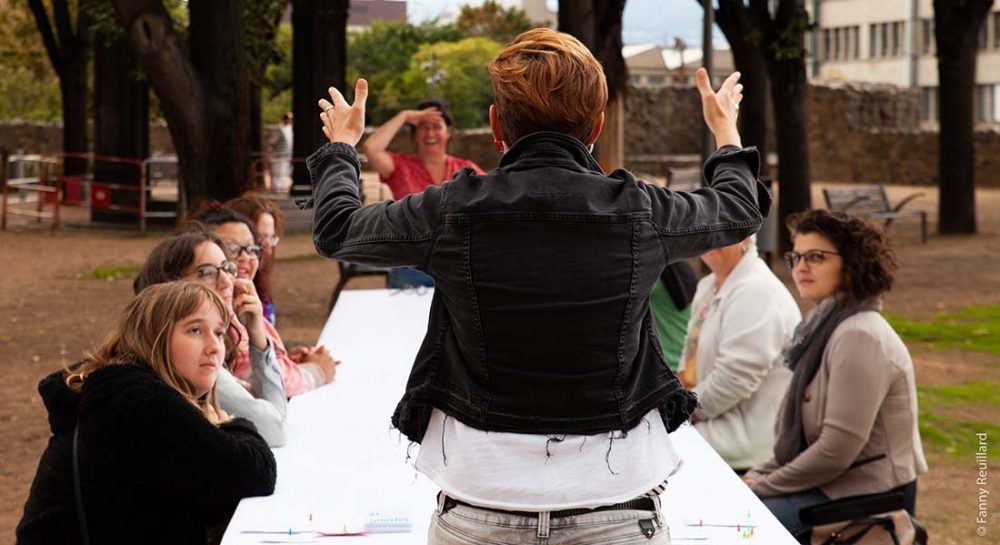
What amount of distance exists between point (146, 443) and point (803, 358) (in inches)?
83.5

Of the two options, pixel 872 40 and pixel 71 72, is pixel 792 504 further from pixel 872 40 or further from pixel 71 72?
pixel 872 40

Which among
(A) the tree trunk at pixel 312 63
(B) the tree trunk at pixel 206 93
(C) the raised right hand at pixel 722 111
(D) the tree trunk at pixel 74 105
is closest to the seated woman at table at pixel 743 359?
(C) the raised right hand at pixel 722 111

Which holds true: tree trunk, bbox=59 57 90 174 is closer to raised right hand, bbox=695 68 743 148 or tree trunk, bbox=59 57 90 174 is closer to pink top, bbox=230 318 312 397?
pink top, bbox=230 318 312 397

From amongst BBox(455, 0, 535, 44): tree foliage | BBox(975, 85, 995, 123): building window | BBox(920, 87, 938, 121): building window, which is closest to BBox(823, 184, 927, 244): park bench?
BBox(975, 85, 995, 123): building window

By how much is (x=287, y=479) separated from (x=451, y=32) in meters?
62.4

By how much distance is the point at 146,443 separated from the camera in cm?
328

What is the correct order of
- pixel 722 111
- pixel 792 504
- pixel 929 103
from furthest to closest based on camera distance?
pixel 929 103 → pixel 792 504 → pixel 722 111

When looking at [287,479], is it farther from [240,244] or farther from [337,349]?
[337,349]

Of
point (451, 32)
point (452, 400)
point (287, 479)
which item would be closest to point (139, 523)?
point (287, 479)

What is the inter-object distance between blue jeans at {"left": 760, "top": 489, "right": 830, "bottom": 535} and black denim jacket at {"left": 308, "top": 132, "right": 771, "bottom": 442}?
2.17m

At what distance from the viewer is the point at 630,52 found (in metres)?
61.1

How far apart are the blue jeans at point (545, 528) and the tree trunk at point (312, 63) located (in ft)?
60.4

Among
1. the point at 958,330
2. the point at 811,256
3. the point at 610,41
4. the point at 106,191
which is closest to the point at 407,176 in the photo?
the point at 811,256

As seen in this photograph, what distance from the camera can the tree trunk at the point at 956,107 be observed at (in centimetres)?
1917
